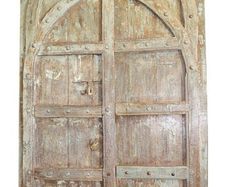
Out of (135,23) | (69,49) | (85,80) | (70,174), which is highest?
(135,23)

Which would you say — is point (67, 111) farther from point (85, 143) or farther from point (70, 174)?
point (70, 174)

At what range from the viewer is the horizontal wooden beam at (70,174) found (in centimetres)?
167

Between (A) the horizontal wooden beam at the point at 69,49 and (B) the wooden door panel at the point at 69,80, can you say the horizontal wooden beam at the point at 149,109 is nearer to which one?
(B) the wooden door panel at the point at 69,80

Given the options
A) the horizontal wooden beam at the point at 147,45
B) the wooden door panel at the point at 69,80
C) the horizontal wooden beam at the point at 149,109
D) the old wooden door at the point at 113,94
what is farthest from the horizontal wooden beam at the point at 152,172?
the horizontal wooden beam at the point at 147,45

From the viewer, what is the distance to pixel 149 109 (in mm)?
1638

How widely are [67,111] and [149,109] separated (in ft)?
1.47

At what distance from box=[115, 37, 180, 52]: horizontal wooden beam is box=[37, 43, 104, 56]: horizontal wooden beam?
4.3 inches

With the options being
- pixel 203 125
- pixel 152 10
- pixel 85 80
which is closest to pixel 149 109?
pixel 203 125

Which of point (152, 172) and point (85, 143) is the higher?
point (85, 143)

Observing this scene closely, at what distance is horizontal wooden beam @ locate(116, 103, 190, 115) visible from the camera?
63.3 inches

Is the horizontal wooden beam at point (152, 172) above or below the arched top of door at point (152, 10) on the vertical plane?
below

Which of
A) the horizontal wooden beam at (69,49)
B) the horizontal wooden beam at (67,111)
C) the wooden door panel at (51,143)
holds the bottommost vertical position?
the wooden door panel at (51,143)

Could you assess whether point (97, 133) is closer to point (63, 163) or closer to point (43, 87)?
point (63, 163)
